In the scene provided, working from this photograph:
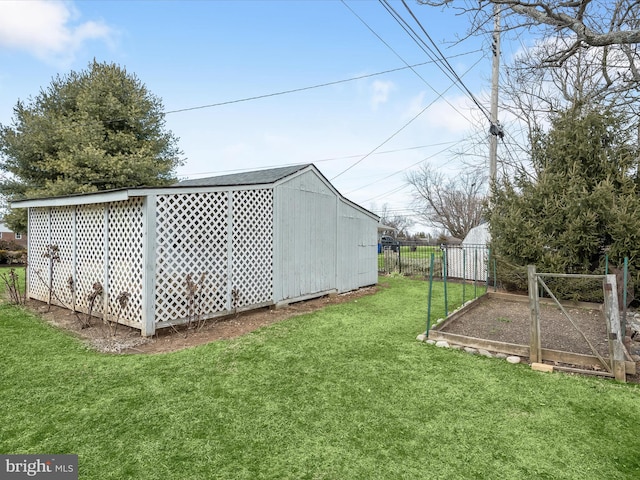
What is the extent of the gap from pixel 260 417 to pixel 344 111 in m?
12.8

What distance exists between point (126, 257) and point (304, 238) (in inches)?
149

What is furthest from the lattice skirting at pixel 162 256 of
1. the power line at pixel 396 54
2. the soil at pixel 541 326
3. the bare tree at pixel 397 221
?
the bare tree at pixel 397 221

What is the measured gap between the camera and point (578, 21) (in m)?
5.62

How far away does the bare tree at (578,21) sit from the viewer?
5496mm

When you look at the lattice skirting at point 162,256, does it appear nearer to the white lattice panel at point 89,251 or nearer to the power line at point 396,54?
the white lattice panel at point 89,251

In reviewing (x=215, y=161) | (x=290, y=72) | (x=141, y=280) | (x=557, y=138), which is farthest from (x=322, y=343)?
(x=215, y=161)

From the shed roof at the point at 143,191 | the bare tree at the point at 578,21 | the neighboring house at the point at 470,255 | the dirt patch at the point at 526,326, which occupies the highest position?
the bare tree at the point at 578,21

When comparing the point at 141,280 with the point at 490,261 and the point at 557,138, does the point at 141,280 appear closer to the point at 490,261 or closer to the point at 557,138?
the point at 490,261

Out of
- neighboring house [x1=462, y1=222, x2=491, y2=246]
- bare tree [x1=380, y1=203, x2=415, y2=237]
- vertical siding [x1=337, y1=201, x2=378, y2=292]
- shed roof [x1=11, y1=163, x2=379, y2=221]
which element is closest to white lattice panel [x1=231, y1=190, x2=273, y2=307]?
shed roof [x1=11, y1=163, x2=379, y2=221]

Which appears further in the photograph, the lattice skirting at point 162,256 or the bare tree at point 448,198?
the bare tree at point 448,198

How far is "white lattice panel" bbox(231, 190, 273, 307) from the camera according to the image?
6414 millimetres

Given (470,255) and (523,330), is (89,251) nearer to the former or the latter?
(523,330)

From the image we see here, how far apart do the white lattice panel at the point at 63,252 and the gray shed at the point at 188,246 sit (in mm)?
Result: 21

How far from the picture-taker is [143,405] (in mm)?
3055
